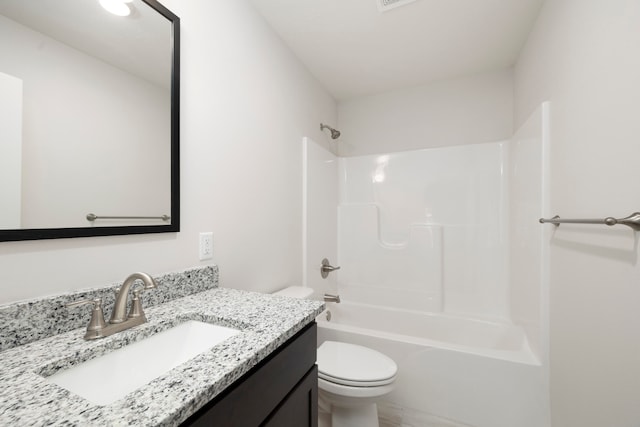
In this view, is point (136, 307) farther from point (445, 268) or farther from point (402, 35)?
point (445, 268)

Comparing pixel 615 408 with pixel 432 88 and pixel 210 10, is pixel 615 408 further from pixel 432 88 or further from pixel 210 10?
pixel 432 88

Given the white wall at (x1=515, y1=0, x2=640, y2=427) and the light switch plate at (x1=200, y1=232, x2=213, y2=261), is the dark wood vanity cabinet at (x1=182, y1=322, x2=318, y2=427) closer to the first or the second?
the light switch plate at (x1=200, y1=232, x2=213, y2=261)

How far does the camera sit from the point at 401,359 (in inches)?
62.2

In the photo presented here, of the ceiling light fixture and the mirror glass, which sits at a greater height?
the ceiling light fixture

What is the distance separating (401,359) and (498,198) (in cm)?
153

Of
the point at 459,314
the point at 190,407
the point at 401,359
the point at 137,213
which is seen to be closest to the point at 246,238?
the point at 137,213

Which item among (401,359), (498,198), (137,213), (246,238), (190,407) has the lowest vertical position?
(401,359)

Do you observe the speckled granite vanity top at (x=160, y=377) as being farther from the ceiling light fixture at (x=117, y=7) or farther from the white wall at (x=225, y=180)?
the ceiling light fixture at (x=117, y=7)

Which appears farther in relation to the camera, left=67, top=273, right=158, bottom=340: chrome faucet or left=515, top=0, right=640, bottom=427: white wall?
left=515, top=0, right=640, bottom=427: white wall

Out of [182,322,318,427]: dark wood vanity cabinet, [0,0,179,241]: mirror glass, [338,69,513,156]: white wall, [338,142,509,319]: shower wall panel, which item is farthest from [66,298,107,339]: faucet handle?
[338,69,513,156]: white wall

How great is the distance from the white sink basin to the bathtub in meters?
1.09

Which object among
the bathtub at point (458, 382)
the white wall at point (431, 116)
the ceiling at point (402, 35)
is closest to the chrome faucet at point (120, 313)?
the bathtub at point (458, 382)

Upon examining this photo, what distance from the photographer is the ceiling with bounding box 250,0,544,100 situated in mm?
1492

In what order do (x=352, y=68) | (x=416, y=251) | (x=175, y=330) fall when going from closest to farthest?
1. (x=175, y=330)
2. (x=352, y=68)
3. (x=416, y=251)
